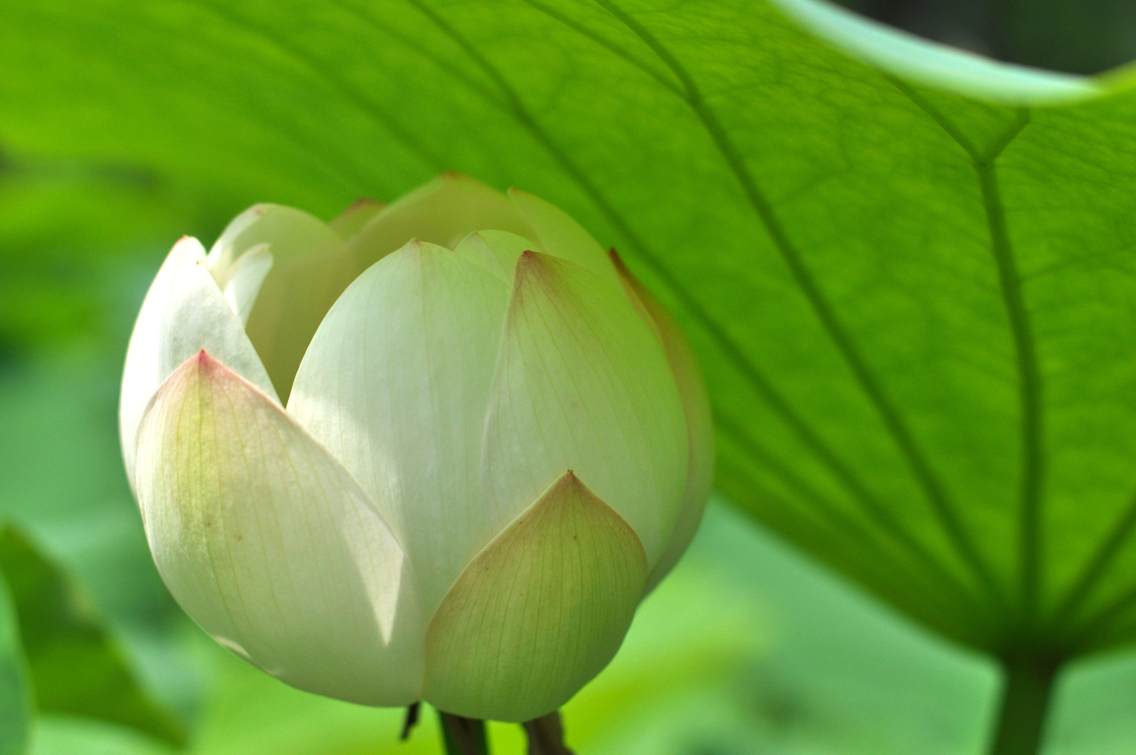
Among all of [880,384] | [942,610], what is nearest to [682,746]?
[942,610]

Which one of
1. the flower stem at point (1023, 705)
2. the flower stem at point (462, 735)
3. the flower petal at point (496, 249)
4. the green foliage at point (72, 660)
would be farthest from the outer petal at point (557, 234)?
the green foliage at point (72, 660)

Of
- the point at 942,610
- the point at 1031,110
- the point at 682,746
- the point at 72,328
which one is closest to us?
→ the point at 1031,110

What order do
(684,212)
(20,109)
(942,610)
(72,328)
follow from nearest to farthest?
(684,212)
(942,610)
(20,109)
(72,328)

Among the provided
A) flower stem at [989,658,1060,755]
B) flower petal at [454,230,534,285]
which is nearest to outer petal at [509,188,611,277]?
flower petal at [454,230,534,285]

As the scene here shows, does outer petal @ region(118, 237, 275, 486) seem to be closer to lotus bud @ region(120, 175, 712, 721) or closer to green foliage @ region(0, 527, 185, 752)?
lotus bud @ region(120, 175, 712, 721)

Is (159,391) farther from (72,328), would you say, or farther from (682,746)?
(72,328)
